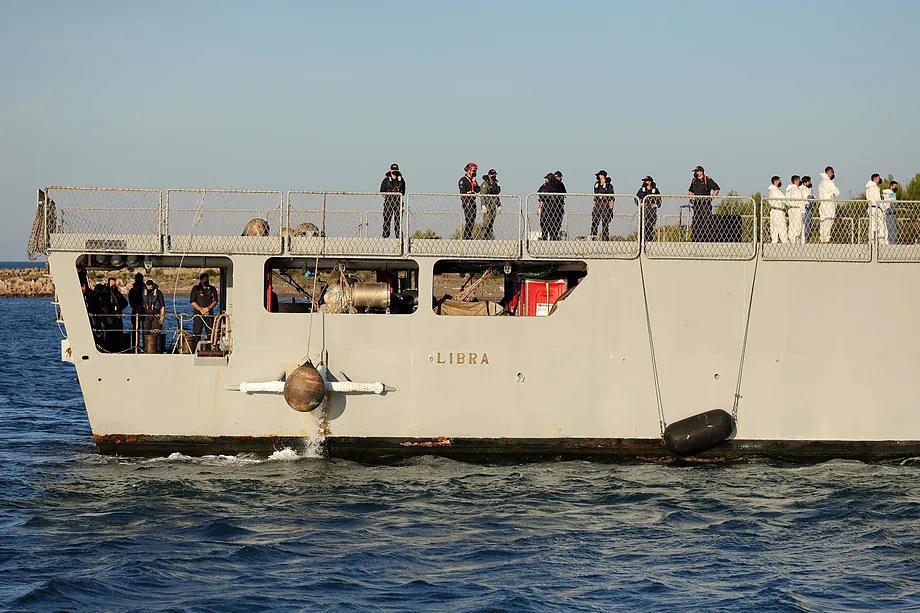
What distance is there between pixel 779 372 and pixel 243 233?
9867 mm

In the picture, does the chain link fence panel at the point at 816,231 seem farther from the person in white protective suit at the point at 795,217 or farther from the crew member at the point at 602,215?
the crew member at the point at 602,215

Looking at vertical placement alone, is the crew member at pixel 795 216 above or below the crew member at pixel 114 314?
above

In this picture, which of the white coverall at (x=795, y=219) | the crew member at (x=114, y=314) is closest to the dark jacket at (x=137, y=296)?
the crew member at (x=114, y=314)

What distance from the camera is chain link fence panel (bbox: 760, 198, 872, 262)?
1947 centimetres

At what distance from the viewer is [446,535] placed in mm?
15492

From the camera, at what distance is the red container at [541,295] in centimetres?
2028

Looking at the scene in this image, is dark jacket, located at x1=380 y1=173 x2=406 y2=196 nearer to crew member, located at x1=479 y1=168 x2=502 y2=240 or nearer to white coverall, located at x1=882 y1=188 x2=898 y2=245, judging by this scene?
crew member, located at x1=479 y1=168 x2=502 y2=240

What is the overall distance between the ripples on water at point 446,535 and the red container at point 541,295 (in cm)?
291

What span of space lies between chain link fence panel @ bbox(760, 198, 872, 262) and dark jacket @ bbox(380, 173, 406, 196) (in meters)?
6.72

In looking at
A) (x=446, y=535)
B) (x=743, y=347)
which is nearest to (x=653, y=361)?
(x=743, y=347)

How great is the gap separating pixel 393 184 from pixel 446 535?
310 inches

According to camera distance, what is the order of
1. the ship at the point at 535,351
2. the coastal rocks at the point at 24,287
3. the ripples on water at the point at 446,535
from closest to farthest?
the ripples on water at the point at 446,535 < the ship at the point at 535,351 < the coastal rocks at the point at 24,287

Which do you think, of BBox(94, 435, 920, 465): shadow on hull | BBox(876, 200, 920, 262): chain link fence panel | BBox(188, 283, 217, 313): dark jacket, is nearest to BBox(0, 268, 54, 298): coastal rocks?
BBox(188, 283, 217, 313): dark jacket

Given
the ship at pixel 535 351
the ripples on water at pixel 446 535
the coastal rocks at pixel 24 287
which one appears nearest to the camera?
the ripples on water at pixel 446 535
